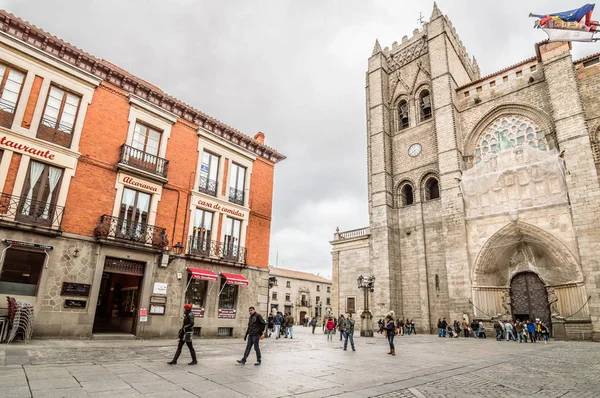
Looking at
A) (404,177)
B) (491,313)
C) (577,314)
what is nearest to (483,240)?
(491,313)

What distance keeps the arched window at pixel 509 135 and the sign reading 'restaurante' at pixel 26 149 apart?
25007mm

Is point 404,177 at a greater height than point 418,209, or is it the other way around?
point 404,177

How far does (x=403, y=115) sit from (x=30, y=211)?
27696 millimetres

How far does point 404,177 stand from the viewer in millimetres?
27547

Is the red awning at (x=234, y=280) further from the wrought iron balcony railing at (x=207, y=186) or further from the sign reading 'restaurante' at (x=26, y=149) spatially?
the sign reading 'restaurante' at (x=26, y=149)

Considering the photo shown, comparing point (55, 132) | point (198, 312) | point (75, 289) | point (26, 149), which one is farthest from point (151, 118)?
point (198, 312)

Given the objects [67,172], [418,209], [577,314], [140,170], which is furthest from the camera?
[418,209]

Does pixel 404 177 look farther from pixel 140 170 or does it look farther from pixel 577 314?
pixel 140 170

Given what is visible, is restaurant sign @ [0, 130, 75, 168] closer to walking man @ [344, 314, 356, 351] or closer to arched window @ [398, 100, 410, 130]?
walking man @ [344, 314, 356, 351]

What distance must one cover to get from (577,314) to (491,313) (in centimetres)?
424

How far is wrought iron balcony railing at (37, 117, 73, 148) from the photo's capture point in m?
12.5

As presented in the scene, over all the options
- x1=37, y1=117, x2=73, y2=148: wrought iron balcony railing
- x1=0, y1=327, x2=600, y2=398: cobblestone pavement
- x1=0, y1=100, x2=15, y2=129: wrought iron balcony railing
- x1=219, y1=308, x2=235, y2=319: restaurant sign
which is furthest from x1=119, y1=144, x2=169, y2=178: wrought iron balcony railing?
x1=0, y1=327, x2=600, y2=398: cobblestone pavement

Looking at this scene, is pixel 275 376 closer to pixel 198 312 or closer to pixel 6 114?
pixel 198 312

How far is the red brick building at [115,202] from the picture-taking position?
1166 cm
